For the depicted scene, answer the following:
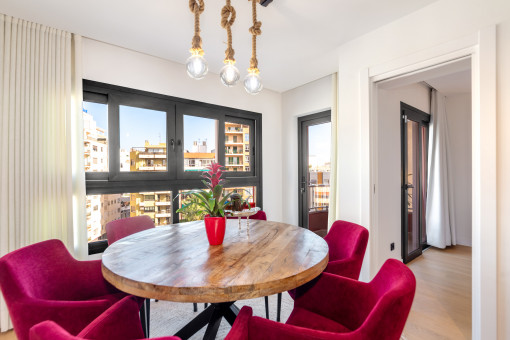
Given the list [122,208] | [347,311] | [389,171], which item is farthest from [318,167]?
[122,208]

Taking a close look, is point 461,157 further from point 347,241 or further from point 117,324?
point 117,324

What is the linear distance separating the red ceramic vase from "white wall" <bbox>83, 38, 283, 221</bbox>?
2127 millimetres

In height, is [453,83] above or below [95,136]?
above

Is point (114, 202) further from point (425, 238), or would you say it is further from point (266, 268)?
point (425, 238)

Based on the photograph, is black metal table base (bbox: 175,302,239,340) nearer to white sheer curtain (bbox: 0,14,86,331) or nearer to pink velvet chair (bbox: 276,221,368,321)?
pink velvet chair (bbox: 276,221,368,321)

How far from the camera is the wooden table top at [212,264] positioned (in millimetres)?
930

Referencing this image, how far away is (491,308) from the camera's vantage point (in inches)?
63.5

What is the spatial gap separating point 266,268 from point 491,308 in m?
1.74

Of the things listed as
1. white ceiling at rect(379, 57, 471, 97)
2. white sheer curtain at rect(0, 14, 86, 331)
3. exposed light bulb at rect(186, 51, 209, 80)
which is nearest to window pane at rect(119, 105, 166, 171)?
white sheer curtain at rect(0, 14, 86, 331)

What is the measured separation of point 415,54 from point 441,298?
2515 millimetres

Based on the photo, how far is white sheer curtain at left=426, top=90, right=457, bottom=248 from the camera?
4.04 m

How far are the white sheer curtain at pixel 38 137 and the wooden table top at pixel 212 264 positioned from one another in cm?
113

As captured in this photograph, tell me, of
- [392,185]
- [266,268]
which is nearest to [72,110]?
[266,268]

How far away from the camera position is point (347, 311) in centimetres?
125
